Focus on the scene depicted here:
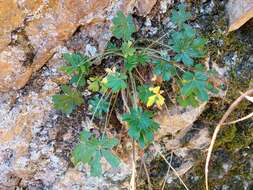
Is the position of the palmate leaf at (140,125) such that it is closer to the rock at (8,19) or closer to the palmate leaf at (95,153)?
the palmate leaf at (95,153)

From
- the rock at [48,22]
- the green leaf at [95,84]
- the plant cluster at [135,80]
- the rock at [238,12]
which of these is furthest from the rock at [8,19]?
the rock at [238,12]

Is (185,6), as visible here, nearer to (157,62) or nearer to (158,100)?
(157,62)

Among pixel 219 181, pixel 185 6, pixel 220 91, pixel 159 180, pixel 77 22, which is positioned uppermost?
pixel 77 22

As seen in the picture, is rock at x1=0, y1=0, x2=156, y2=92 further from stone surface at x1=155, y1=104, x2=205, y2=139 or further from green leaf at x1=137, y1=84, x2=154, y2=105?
stone surface at x1=155, y1=104, x2=205, y2=139

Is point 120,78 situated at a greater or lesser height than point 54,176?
greater

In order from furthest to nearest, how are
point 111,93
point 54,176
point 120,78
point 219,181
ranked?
point 219,181 → point 54,176 → point 111,93 → point 120,78

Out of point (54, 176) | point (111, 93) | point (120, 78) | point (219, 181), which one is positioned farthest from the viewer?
point (219, 181)

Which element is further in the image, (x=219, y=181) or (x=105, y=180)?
(x=219, y=181)

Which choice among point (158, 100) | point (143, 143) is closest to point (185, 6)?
point (158, 100)
